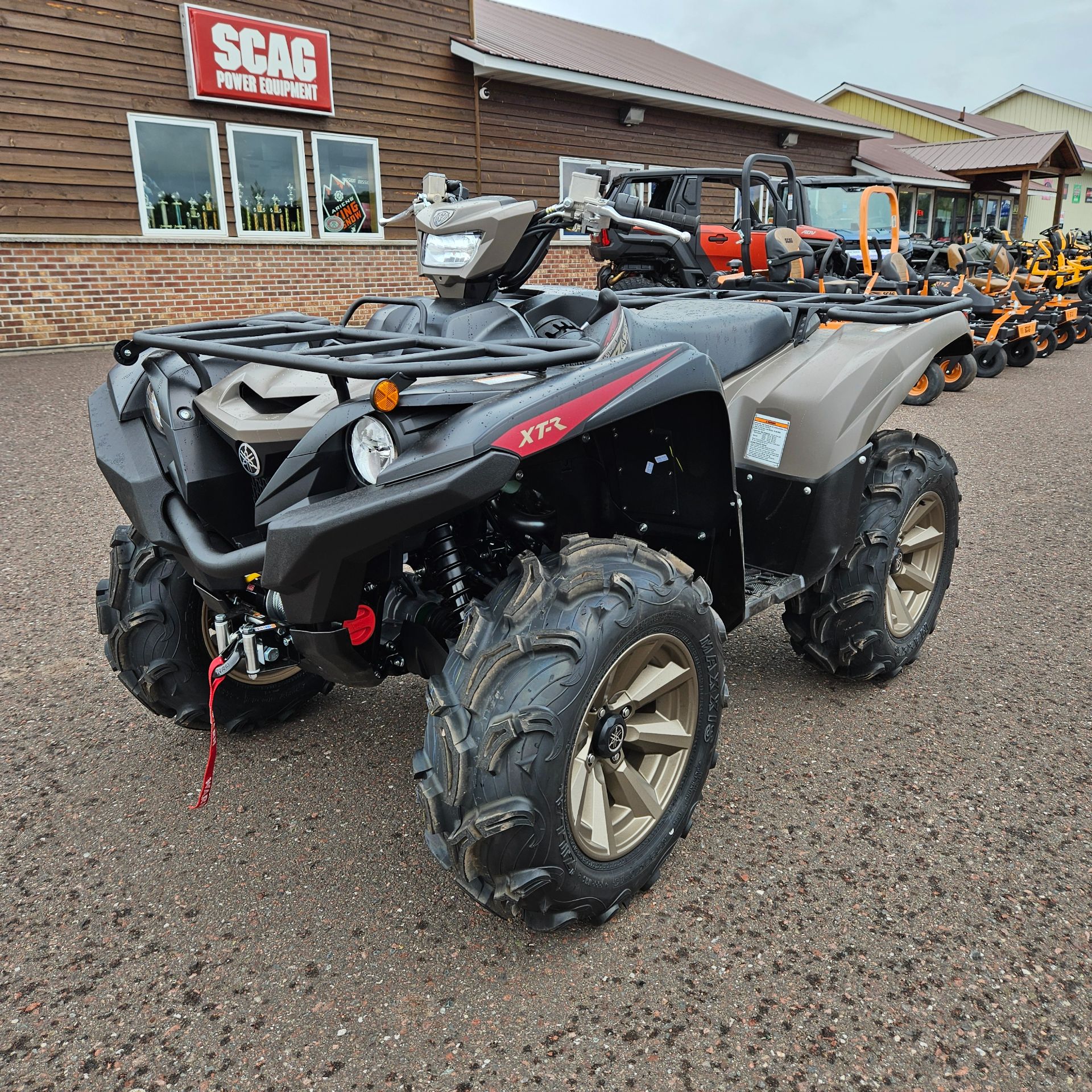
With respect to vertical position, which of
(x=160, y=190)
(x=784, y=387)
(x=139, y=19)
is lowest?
(x=784, y=387)

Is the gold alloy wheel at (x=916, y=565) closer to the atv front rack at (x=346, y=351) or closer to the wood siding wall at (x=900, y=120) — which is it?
the atv front rack at (x=346, y=351)

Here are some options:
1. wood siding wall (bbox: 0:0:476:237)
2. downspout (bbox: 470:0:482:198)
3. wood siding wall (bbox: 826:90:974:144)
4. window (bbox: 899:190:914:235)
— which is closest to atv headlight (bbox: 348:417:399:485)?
wood siding wall (bbox: 0:0:476:237)

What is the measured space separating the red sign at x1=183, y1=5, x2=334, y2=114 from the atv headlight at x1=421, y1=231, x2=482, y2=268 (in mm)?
9815

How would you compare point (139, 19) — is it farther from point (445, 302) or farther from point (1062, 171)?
point (1062, 171)

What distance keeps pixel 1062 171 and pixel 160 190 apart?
2902 centimetres

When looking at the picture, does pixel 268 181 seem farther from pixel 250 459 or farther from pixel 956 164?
pixel 956 164

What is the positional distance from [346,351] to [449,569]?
1.82 ft

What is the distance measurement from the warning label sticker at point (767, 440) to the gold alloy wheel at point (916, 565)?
645mm

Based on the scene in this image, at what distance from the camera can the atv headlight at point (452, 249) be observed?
98.2 inches

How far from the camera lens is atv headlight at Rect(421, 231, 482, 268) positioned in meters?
2.49


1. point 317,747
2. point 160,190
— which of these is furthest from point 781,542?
point 160,190

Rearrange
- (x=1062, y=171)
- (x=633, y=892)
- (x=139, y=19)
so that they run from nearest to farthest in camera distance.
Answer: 1. (x=633, y=892)
2. (x=139, y=19)
3. (x=1062, y=171)

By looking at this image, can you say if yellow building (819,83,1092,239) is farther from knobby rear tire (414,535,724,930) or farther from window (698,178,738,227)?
knobby rear tire (414,535,724,930)

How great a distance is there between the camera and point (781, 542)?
2.94 metres
